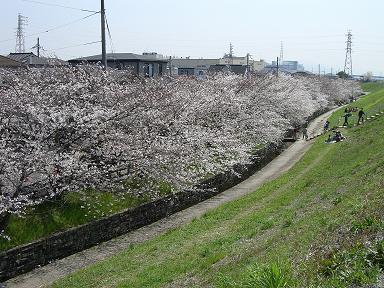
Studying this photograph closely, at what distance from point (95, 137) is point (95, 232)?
11.8 ft

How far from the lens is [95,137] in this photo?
1716 cm

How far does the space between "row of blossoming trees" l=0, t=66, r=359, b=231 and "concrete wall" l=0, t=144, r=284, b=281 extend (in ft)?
2.97

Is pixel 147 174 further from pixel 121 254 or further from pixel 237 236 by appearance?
pixel 237 236

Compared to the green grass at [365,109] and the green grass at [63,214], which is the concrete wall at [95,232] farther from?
the green grass at [365,109]

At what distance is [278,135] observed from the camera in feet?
122

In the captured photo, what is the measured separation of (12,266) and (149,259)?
4415mm

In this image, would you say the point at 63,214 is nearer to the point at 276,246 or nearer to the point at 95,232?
the point at 95,232

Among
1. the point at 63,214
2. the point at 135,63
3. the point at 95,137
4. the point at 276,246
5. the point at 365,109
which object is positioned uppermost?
the point at 135,63

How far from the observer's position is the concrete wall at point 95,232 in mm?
14156

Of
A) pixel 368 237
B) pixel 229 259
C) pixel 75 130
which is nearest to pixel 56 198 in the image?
pixel 75 130

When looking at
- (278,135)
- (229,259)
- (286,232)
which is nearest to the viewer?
(229,259)

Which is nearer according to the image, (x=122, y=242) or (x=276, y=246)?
(x=276, y=246)

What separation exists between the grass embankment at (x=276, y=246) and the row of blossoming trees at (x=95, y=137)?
118 inches

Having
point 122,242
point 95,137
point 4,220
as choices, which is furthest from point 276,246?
point 95,137
